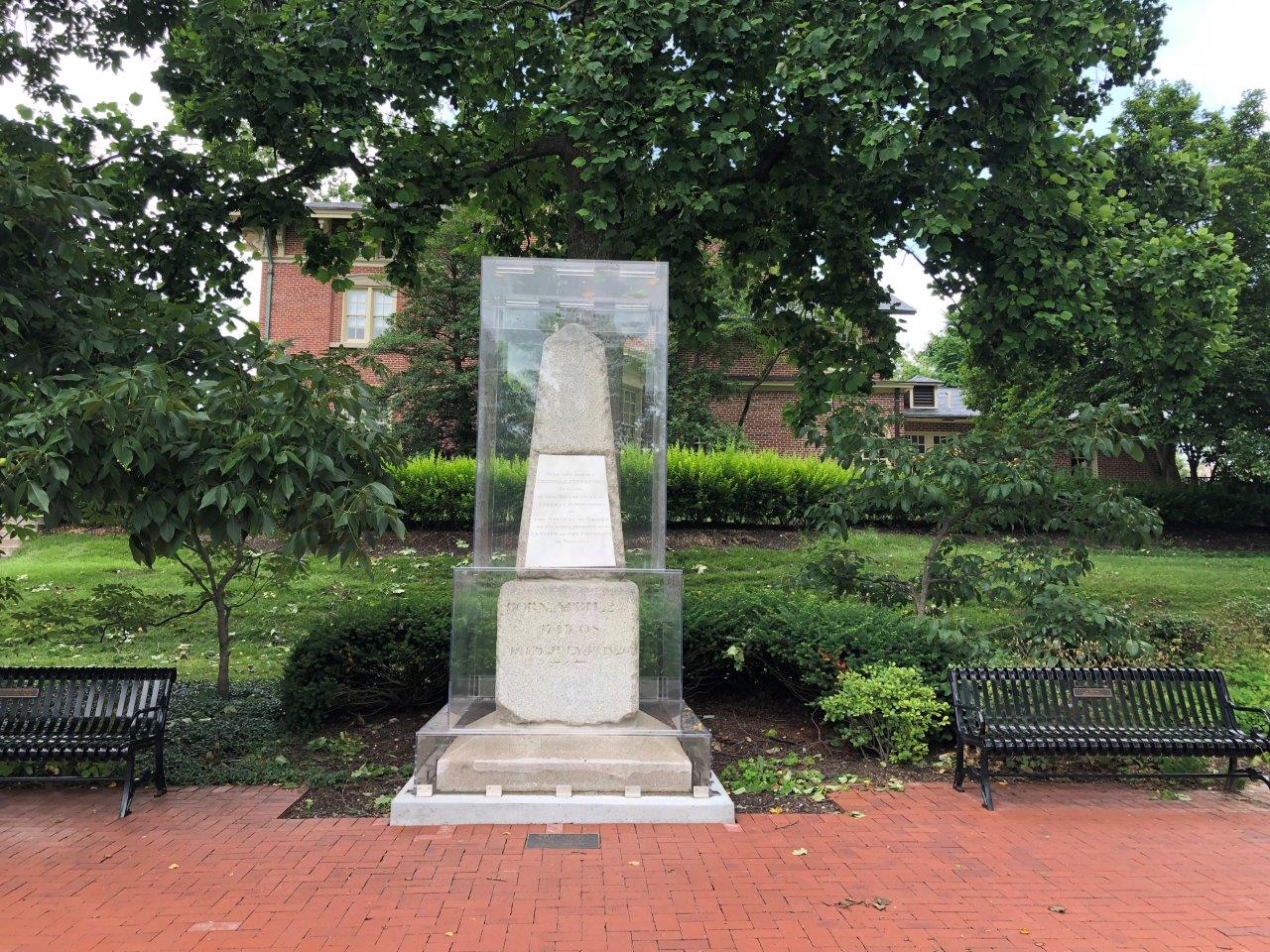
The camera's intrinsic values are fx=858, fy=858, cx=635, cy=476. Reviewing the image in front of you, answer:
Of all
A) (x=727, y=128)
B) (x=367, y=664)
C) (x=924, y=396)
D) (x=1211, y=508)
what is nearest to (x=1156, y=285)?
(x=727, y=128)

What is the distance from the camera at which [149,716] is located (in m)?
5.64

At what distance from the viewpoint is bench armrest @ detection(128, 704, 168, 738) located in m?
5.57

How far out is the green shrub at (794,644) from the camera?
6797 mm

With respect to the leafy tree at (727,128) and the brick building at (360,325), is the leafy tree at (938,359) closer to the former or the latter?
the brick building at (360,325)

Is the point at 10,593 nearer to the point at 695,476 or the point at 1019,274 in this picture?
the point at 1019,274

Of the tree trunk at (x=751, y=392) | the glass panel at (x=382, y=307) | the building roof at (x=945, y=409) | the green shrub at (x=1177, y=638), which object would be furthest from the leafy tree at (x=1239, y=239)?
the glass panel at (x=382, y=307)

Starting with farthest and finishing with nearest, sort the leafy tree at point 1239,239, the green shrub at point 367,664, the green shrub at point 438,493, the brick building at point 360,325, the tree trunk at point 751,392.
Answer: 1. the brick building at point 360,325
2. the tree trunk at point 751,392
3. the leafy tree at point 1239,239
4. the green shrub at point 438,493
5. the green shrub at point 367,664

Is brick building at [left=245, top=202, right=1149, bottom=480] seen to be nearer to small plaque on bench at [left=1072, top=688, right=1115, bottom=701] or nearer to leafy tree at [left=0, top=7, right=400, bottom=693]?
small plaque on bench at [left=1072, top=688, right=1115, bottom=701]

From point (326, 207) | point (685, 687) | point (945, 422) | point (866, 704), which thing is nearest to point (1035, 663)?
point (866, 704)

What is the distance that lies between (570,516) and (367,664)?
2.45 meters

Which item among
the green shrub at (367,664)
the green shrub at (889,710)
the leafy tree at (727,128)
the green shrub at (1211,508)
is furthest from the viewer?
the green shrub at (1211,508)

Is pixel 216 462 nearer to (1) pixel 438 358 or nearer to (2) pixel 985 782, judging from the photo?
(2) pixel 985 782

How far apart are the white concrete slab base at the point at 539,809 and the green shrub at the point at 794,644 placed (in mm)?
1906

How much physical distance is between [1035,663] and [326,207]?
25.0 meters
